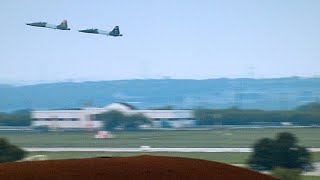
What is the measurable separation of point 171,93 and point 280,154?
0.99 m

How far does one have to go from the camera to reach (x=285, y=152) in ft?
10.4

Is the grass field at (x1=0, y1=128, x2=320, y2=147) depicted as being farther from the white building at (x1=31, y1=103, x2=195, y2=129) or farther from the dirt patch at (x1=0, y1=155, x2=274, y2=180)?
the dirt patch at (x1=0, y1=155, x2=274, y2=180)

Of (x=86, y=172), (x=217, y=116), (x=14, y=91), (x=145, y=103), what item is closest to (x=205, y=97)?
(x=217, y=116)

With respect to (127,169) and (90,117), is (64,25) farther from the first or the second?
(127,169)

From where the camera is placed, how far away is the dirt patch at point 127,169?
0.71 m

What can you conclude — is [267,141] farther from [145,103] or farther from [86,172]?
[86,172]

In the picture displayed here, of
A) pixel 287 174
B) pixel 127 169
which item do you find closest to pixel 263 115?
pixel 287 174

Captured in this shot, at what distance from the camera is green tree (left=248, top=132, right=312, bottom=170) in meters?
3.07

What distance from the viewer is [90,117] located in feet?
12.8

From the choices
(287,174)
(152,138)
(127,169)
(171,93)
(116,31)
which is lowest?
(287,174)

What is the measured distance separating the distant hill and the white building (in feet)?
0.16

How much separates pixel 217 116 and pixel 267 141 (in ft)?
1.94

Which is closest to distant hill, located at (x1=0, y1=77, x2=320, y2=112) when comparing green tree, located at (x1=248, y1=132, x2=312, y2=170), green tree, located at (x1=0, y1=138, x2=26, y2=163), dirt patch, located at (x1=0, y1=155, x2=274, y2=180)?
green tree, located at (x1=248, y1=132, x2=312, y2=170)

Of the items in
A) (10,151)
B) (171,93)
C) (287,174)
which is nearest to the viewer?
(287,174)
